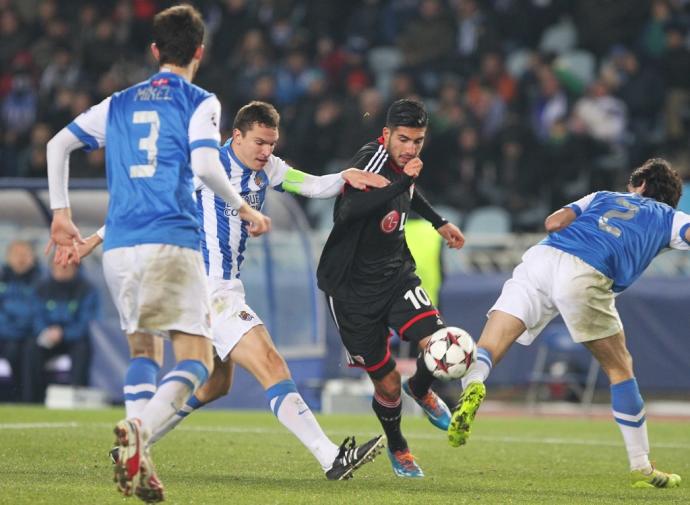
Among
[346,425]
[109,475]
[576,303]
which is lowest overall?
[346,425]

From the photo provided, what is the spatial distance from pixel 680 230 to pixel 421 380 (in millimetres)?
1802

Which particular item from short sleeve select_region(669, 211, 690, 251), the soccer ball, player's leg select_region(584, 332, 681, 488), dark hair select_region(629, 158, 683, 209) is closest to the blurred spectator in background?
dark hair select_region(629, 158, 683, 209)

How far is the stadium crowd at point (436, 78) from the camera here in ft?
58.0

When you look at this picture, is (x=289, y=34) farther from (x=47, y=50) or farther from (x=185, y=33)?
(x=185, y=33)

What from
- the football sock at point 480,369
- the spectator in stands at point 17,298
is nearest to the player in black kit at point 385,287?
the football sock at point 480,369

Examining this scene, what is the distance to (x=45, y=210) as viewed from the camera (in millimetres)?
14742

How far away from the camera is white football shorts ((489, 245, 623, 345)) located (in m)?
7.85

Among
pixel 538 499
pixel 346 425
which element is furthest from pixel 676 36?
pixel 538 499

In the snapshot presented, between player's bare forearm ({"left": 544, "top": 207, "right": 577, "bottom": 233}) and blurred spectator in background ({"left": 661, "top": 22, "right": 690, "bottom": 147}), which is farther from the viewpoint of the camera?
blurred spectator in background ({"left": 661, "top": 22, "right": 690, "bottom": 147})

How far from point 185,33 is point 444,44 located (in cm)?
1373

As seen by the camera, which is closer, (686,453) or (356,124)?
(686,453)

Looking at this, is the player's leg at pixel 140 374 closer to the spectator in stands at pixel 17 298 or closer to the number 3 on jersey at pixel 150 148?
the number 3 on jersey at pixel 150 148

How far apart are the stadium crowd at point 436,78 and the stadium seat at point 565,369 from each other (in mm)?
2197

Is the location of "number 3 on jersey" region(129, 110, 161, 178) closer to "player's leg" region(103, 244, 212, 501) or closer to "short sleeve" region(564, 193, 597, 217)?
"player's leg" region(103, 244, 212, 501)
